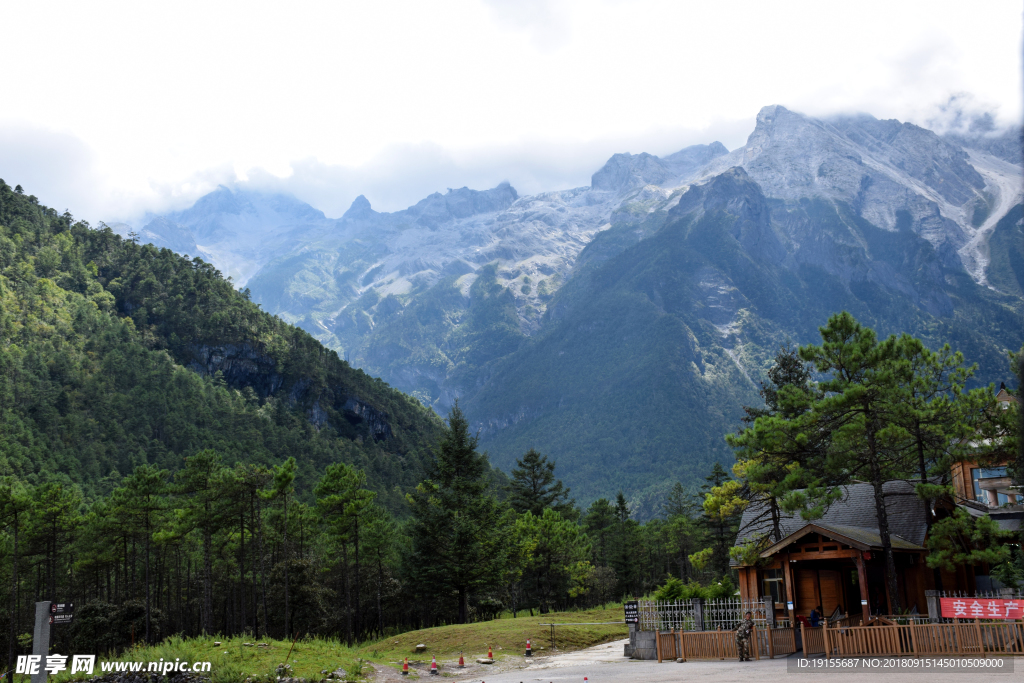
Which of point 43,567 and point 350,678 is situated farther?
point 43,567

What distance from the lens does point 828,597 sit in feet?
107

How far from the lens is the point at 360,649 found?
1361 inches

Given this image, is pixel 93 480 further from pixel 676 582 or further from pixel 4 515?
pixel 676 582

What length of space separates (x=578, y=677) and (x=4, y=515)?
146 ft

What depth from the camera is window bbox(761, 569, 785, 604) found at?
33.7 metres

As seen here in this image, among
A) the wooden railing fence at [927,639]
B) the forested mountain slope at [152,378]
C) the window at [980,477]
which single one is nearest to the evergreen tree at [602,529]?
the forested mountain slope at [152,378]

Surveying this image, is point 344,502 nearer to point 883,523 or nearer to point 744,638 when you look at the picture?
point 744,638

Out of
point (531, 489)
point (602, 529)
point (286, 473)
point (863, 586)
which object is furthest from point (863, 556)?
point (602, 529)

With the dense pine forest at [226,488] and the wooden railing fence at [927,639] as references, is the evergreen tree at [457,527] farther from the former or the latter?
the wooden railing fence at [927,639]

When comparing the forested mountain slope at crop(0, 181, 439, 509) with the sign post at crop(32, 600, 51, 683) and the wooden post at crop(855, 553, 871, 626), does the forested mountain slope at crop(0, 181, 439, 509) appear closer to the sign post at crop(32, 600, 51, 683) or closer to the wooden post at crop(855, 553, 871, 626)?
the sign post at crop(32, 600, 51, 683)

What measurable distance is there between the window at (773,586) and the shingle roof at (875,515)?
2028mm

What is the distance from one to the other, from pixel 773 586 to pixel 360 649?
21.0 m

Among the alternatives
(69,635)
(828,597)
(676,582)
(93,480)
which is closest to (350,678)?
(676,582)

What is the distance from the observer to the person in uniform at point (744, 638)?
2414 cm
